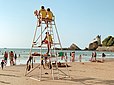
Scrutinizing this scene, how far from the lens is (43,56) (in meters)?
13.0

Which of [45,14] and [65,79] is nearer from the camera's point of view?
[45,14]

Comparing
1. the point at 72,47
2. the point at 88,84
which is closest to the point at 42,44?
the point at 88,84

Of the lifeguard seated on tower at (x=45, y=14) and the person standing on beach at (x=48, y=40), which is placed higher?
the lifeguard seated on tower at (x=45, y=14)

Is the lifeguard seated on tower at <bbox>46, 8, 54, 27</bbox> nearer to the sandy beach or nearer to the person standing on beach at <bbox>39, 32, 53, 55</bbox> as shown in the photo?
the person standing on beach at <bbox>39, 32, 53, 55</bbox>

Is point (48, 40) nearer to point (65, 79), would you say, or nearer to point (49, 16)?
point (49, 16)

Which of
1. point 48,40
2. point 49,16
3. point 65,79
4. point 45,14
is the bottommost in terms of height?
point 65,79

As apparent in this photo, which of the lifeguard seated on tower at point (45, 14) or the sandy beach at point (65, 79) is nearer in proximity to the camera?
the sandy beach at point (65, 79)

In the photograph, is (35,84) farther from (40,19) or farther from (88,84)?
(40,19)

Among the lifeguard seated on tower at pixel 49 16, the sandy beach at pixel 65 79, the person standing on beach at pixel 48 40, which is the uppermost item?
the lifeguard seated on tower at pixel 49 16

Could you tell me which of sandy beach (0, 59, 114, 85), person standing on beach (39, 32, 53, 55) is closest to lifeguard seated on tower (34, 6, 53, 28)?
person standing on beach (39, 32, 53, 55)

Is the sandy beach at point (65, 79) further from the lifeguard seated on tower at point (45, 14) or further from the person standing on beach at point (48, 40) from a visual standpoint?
the lifeguard seated on tower at point (45, 14)

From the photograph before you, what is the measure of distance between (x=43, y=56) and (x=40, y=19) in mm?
2128

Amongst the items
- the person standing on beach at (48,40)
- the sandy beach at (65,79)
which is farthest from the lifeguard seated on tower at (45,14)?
the sandy beach at (65,79)

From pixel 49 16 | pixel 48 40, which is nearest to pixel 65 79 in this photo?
pixel 48 40
